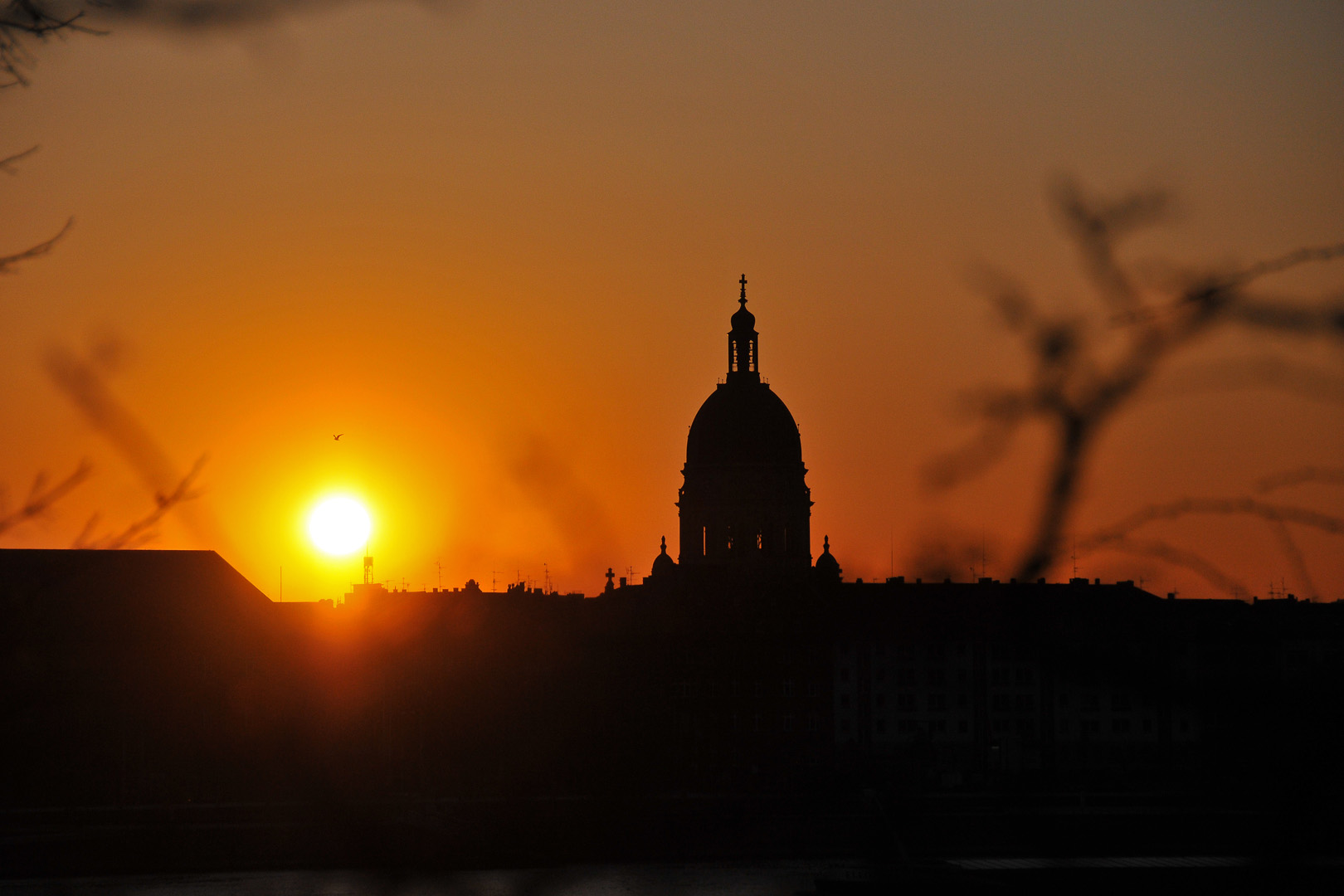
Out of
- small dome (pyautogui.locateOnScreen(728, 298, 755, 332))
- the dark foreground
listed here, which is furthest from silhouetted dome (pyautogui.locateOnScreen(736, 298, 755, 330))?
the dark foreground

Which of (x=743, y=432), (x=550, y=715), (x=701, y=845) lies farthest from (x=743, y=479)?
(x=550, y=715)

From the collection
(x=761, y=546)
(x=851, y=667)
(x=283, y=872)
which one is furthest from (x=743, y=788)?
(x=761, y=546)

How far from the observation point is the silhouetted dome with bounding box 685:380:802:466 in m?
119

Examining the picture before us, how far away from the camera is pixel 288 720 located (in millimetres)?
8383

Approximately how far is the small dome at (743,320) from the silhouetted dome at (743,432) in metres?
8.53

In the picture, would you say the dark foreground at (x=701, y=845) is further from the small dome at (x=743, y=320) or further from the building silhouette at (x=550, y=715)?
the small dome at (x=743, y=320)

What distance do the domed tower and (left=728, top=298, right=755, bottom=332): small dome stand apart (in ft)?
21.2

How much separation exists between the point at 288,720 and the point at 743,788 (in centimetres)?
5460

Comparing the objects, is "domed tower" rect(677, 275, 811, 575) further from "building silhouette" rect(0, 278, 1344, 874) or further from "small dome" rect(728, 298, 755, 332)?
"building silhouette" rect(0, 278, 1344, 874)

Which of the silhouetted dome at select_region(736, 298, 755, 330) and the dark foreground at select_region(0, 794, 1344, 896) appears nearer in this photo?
the dark foreground at select_region(0, 794, 1344, 896)

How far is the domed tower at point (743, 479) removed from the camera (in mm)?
112625

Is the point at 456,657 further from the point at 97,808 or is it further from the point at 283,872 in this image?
the point at 283,872

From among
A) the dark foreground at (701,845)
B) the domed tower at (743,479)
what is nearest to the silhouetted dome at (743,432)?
the domed tower at (743,479)

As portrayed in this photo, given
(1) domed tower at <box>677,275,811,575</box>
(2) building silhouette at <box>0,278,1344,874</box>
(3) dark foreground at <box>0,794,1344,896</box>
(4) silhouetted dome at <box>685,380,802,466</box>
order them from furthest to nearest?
1. (4) silhouetted dome at <box>685,380,802,466</box>
2. (1) domed tower at <box>677,275,811,575</box>
3. (3) dark foreground at <box>0,794,1344,896</box>
4. (2) building silhouette at <box>0,278,1344,874</box>
